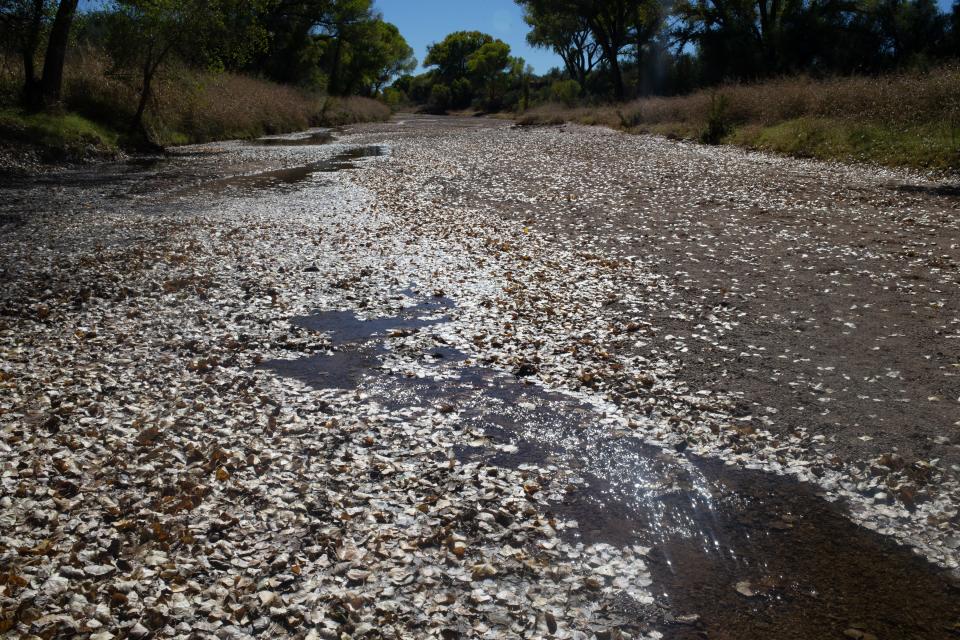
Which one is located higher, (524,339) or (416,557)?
(524,339)

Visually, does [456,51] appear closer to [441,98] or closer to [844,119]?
[441,98]

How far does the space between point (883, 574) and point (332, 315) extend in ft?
23.2

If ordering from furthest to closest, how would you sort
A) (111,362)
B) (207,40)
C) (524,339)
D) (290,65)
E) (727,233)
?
(290,65) → (207,40) → (727,233) → (524,339) → (111,362)

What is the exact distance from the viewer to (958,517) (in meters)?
4.91

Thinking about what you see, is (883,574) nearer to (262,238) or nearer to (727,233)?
(727,233)

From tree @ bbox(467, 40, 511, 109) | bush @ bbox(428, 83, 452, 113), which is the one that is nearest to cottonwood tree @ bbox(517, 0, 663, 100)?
tree @ bbox(467, 40, 511, 109)

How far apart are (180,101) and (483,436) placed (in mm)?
35813

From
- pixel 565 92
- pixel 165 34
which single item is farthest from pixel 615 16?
pixel 165 34

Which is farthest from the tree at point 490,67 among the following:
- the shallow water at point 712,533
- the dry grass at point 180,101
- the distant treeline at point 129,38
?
the shallow water at point 712,533

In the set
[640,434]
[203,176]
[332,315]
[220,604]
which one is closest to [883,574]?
[640,434]

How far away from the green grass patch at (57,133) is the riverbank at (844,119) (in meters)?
27.9

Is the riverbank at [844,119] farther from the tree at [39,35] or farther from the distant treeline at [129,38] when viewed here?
the tree at [39,35]

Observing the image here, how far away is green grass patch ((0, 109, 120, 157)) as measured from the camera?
24.7 m

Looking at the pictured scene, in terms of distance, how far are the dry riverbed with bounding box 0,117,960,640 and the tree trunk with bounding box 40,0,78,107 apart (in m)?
17.4
